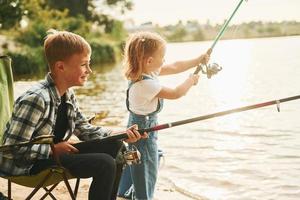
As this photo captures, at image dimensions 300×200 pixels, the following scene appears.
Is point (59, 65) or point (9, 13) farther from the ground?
point (9, 13)

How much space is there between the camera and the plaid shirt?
2.95 metres

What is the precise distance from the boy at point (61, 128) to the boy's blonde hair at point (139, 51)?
0.52m

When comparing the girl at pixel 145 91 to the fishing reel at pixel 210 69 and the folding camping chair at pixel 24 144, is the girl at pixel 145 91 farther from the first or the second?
the folding camping chair at pixel 24 144

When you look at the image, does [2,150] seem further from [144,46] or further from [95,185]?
[144,46]

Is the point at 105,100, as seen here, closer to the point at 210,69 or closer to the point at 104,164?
the point at 210,69

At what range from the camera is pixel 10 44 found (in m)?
27.5

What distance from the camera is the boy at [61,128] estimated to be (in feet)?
9.75

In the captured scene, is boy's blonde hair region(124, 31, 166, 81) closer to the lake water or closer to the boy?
the boy

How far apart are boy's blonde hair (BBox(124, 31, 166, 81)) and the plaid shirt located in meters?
0.72

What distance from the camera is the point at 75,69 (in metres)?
3.17

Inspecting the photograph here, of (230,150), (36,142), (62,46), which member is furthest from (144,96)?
(230,150)

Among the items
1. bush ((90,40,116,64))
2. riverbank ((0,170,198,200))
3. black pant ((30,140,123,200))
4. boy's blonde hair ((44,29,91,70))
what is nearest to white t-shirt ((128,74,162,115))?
boy's blonde hair ((44,29,91,70))

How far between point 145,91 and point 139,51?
0.93 feet

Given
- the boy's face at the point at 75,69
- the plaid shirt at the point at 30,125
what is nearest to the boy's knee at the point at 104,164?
the plaid shirt at the point at 30,125
